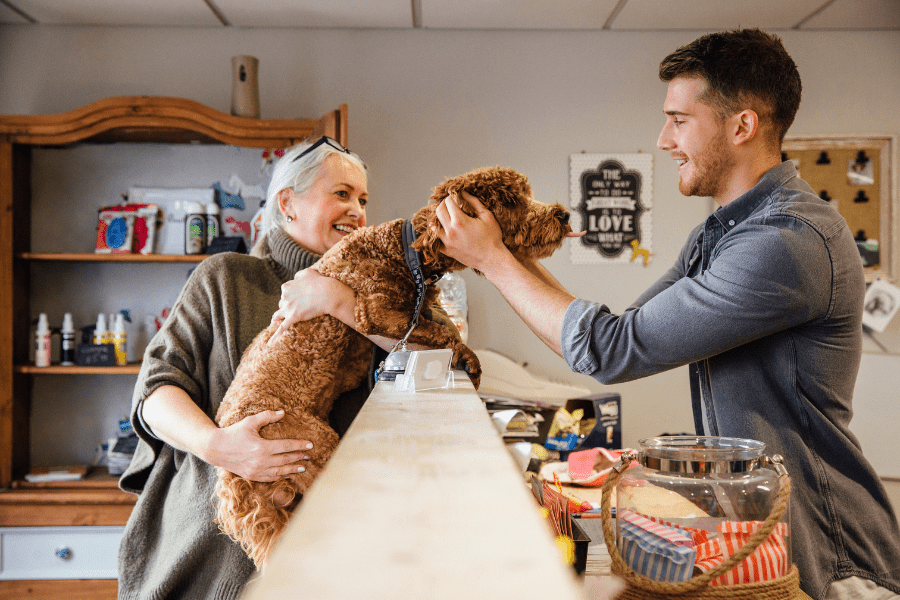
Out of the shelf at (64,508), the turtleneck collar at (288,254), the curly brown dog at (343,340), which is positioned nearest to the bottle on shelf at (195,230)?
the shelf at (64,508)

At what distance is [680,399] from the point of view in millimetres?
3271

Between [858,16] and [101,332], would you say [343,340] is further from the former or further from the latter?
[858,16]

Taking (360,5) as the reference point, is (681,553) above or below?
below

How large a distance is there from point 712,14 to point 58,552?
3.98m

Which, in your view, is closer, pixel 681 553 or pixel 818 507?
pixel 681 553

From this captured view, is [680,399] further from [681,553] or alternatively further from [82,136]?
[82,136]

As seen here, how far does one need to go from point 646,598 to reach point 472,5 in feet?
9.27

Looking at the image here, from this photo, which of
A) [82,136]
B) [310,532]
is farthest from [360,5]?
[310,532]

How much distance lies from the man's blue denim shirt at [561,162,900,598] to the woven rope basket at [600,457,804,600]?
1.08ft

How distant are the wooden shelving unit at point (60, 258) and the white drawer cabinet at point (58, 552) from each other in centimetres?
3

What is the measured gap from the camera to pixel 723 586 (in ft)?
2.32

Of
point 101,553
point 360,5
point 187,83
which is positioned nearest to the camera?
point 101,553

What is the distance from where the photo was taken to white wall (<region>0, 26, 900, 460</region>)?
126 inches

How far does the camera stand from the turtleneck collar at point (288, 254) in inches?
61.0
